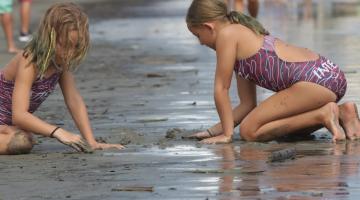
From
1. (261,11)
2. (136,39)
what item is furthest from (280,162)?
(261,11)

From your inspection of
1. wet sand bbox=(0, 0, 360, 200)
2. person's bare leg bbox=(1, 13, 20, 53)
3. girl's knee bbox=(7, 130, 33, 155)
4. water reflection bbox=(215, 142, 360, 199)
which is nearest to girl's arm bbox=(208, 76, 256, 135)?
wet sand bbox=(0, 0, 360, 200)

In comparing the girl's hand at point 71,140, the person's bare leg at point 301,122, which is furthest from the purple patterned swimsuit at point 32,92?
the person's bare leg at point 301,122

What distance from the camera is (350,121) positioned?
8.76 metres

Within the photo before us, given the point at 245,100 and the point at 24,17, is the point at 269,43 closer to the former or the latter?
the point at 245,100

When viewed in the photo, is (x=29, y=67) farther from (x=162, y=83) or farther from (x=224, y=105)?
(x=162, y=83)

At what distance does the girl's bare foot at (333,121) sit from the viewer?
8.56m

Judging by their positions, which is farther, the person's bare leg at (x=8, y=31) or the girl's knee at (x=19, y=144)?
the person's bare leg at (x=8, y=31)

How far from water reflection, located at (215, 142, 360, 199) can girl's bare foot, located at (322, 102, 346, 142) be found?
181 millimetres

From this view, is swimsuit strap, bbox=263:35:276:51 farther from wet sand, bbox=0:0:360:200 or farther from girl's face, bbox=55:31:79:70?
girl's face, bbox=55:31:79:70

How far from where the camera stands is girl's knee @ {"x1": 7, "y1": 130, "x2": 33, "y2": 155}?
8.30 m

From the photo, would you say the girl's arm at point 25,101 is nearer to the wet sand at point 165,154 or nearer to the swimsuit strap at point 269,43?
the wet sand at point 165,154

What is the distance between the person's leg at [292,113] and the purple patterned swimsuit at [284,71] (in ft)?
0.18

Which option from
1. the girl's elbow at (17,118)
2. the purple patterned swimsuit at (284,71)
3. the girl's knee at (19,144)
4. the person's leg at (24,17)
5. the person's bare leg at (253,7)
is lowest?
the person's leg at (24,17)

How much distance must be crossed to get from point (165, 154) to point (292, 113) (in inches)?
46.5
